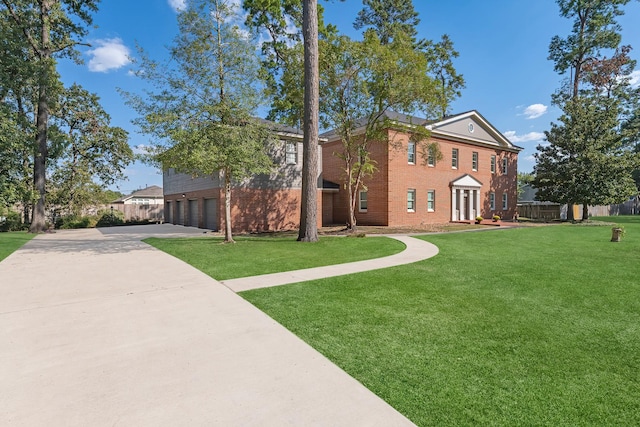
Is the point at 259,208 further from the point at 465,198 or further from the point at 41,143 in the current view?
the point at 465,198

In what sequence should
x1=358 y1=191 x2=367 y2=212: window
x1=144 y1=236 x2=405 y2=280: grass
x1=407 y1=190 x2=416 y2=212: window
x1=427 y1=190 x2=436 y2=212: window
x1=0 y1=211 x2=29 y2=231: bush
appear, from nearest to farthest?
x1=144 y1=236 x2=405 y2=280: grass < x1=0 y1=211 x2=29 y2=231: bush < x1=407 y1=190 x2=416 y2=212: window < x1=358 y1=191 x2=367 y2=212: window < x1=427 y1=190 x2=436 y2=212: window

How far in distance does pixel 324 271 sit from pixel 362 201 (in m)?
15.4

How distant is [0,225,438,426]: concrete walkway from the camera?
2.49 m

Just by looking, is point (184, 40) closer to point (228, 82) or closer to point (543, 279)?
point (228, 82)

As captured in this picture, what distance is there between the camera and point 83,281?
6.67m

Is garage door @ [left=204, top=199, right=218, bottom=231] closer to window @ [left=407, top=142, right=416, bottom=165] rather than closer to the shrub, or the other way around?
the shrub

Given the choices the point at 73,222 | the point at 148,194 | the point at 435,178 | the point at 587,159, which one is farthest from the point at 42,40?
the point at 587,159

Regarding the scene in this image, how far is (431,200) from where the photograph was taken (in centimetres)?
2350

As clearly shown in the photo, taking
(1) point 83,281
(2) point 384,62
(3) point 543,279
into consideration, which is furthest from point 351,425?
(2) point 384,62

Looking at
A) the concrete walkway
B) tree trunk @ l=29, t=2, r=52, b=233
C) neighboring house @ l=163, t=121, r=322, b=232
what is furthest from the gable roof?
tree trunk @ l=29, t=2, r=52, b=233

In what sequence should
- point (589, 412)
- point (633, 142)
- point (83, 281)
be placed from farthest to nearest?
point (633, 142) → point (83, 281) → point (589, 412)

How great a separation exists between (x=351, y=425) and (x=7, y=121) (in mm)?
19656

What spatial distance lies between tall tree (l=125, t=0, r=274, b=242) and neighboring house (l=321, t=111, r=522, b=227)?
7165mm

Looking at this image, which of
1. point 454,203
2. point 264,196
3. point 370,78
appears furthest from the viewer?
point 454,203
